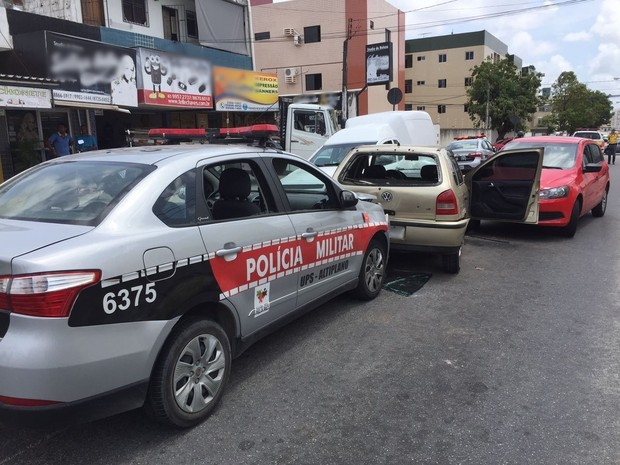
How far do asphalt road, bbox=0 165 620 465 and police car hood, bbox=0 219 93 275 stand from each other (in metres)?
1.22

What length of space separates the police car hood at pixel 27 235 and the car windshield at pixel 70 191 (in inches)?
3.0

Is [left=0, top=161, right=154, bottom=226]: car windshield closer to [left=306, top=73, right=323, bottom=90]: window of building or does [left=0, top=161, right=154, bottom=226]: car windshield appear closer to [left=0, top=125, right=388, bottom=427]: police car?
[left=0, top=125, right=388, bottom=427]: police car

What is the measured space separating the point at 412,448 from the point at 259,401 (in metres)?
1.08

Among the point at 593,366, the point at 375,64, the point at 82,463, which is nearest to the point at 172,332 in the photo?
the point at 82,463

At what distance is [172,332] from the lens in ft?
9.67

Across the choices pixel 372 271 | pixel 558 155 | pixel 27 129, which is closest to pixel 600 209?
pixel 558 155

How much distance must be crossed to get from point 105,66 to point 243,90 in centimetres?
598

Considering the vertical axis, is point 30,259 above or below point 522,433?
above

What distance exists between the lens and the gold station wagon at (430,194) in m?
6.09

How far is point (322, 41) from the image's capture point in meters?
39.3

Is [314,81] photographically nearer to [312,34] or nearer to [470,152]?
[312,34]

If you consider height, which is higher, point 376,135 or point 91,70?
point 91,70

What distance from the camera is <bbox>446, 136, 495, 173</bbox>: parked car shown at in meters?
19.6

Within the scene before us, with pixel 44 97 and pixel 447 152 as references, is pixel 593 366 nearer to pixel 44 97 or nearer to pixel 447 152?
pixel 447 152
